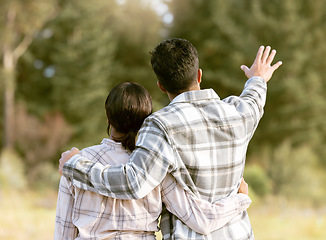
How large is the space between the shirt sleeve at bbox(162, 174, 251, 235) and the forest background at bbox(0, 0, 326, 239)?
9492 millimetres

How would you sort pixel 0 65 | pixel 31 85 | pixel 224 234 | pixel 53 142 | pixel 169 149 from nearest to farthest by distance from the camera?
pixel 169 149
pixel 224 234
pixel 53 142
pixel 0 65
pixel 31 85

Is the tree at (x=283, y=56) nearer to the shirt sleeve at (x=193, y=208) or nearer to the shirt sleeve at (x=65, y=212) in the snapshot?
the shirt sleeve at (x=193, y=208)

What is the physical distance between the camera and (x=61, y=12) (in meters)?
14.3

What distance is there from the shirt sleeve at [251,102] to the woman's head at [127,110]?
35 centimetres

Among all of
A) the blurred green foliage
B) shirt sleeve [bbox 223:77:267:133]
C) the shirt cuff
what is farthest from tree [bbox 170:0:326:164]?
the shirt cuff

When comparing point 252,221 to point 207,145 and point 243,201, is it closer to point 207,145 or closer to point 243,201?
point 243,201

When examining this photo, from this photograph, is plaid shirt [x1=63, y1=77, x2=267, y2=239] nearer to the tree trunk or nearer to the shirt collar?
the shirt collar

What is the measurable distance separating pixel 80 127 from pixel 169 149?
1269cm

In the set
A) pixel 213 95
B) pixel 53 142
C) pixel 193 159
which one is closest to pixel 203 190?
pixel 193 159

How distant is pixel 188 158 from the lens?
1460mm

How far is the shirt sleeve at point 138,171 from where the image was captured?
4.54 ft

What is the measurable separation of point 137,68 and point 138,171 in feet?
47.5

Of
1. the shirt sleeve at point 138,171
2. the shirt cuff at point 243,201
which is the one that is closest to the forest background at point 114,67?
the shirt cuff at point 243,201

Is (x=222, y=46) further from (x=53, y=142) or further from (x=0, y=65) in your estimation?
(x=0, y=65)
